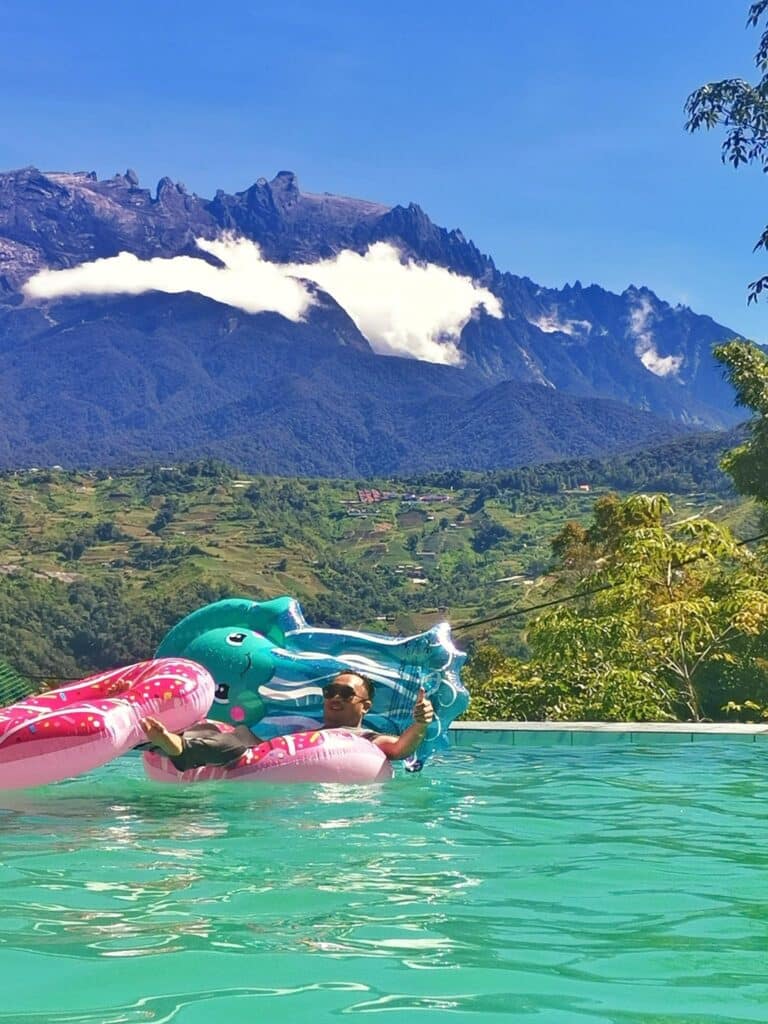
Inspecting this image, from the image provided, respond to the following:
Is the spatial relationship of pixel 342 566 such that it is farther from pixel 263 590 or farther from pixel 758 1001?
pixel 758 1001

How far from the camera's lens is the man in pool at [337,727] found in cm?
723

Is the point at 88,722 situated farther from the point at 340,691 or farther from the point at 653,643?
the point at 653,643

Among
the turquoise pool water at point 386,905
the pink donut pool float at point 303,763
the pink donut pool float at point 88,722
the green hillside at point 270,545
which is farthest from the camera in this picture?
the green hillside at point 270,545

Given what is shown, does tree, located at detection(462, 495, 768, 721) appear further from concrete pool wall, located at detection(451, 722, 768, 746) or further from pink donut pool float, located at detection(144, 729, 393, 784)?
pink donut pool float, located at detection(144, 729, 393, 784)

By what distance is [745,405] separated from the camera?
1914 centimetres

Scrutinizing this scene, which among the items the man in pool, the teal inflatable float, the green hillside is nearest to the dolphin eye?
the teal inflatable float

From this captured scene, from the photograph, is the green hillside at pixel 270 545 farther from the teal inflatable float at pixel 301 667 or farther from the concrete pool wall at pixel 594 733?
the teal inflatable float at pixel 301 667

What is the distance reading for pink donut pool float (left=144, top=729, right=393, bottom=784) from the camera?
282 inches

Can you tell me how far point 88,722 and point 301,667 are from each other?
1662mm

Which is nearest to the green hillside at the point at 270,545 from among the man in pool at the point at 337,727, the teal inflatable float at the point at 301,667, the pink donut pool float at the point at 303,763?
the teal inflatable float at the point at 301,667

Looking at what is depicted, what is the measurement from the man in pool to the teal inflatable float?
0.10 metres

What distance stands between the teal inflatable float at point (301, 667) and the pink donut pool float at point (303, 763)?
47 centimetres

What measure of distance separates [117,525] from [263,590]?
94.7 ft

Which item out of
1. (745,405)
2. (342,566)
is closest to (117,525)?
(342,566)
